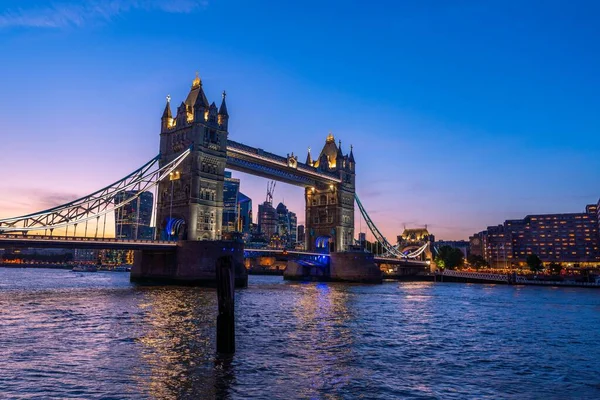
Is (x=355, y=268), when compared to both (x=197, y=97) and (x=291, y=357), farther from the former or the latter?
(x=291, y=357)

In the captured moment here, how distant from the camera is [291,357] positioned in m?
18.8

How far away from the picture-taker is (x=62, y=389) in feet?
44.5

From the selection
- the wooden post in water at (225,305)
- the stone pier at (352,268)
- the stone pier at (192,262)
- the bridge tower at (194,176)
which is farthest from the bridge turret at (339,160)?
the wooden post in water at (225,305)

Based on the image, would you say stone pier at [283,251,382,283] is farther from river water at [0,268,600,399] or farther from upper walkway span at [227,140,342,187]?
river water at [0,268,600,399]

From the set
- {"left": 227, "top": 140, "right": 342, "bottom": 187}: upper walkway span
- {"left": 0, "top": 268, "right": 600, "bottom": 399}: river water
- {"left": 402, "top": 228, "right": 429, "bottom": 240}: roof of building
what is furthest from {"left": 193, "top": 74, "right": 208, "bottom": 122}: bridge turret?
{"left": 402, "top": 228, "right": 429, "bottom": 240}: roof of building

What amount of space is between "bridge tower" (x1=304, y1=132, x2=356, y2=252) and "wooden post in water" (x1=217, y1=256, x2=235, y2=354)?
83.1 m

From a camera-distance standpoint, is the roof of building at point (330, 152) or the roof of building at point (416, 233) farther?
the roof of building at point (416, 233)

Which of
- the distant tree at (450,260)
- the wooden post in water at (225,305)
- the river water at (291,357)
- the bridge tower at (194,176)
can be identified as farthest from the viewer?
the distant tree at (450,260)

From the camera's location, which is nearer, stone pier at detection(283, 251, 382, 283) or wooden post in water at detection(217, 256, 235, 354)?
wooden post in water at detection(217, 256, 235, 354)

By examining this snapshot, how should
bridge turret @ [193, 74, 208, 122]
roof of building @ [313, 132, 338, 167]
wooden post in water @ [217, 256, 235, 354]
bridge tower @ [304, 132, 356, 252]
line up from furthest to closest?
roof of building @ [313, 132, 338, 167] < bridge tower @ [304, 132, 356, 252] < bridge turret @ [193, 74, 208, 122] < wooden post in water @ [217, 256, 235, 354]

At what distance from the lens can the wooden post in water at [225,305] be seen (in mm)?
18453

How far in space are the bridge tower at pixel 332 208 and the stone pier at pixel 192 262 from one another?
4215cm

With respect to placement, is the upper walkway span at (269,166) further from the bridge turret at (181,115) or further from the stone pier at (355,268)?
the stone pier at (355,268)

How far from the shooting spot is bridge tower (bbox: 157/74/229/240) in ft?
224
